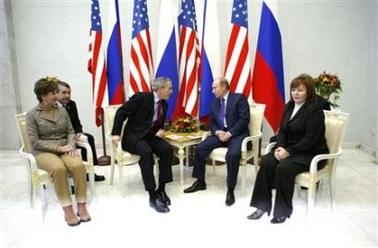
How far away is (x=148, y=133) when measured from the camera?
10.7 ft

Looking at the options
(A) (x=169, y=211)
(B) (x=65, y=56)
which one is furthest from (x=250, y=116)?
(B) (x=65, y=56)

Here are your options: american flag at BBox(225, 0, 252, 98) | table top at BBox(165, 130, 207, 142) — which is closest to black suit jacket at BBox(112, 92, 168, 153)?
table top at BBox(165, 130, 207, 142)

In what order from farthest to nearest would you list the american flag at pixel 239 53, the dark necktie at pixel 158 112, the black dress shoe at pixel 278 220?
the american flag at pixel 239 53, the dark necktie at pixel 158 112, the black dress shoe at pixel 278 220

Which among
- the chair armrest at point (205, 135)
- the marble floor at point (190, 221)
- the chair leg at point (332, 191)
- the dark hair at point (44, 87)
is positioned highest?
the dark hair at point (44, 87)

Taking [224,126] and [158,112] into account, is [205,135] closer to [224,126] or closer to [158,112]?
[224,126]

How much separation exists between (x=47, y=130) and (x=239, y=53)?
2.29 m

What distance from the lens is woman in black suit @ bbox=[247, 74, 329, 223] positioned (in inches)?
100

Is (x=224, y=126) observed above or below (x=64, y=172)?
above

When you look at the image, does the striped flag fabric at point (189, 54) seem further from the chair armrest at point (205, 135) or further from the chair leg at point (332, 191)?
the chair leg at point (332, 191)

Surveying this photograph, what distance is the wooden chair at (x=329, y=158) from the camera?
8.28 feet

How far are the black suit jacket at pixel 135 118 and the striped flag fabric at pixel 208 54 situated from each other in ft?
2.95

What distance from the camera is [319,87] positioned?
345 centimetres

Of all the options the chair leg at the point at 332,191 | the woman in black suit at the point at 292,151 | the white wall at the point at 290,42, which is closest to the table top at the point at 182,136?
the woman in black suit at the point at 292,151

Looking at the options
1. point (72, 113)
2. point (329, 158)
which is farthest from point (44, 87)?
point (329, 158)
